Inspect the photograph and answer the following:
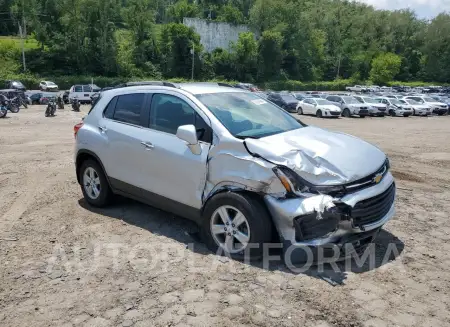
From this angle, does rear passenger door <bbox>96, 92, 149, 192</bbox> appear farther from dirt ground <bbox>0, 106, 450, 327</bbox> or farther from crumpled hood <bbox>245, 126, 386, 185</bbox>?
crumpled hood <bbox>245, 126, 386, 185</bbox>

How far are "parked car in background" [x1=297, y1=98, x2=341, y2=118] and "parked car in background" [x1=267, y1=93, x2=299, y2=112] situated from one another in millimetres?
1050

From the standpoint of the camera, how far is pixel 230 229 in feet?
13.6

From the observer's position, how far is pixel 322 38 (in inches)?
3770

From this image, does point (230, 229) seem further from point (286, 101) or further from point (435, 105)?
point (435, 105)

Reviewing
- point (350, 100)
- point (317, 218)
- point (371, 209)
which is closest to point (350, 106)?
point (350, 100)

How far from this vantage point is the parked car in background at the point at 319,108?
87.9ft

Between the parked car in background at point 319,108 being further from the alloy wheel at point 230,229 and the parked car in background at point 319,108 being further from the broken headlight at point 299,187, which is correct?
the broken headlight at point 299,187

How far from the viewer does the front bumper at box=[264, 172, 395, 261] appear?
3.67 m

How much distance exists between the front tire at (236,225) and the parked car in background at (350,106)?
26014mm

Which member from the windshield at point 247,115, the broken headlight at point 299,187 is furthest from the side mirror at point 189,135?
the broken headlight at point 299,187

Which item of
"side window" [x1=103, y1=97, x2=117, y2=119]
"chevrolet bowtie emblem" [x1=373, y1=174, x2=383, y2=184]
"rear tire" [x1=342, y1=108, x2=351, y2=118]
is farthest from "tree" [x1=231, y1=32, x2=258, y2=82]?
"chevrolet bowtie emblem" [x1=373, y1=174, x2=383, y2=184]

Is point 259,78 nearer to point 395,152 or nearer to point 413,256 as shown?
point 395,152

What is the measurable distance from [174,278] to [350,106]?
26709mm

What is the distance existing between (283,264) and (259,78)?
7712 centimetres
